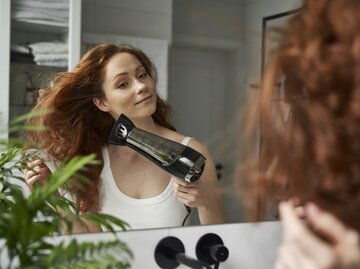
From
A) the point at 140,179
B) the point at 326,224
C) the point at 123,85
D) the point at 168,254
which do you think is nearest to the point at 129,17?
the point at 123,85

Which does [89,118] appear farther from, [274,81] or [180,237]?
[274,81]

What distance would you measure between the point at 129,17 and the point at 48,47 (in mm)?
208

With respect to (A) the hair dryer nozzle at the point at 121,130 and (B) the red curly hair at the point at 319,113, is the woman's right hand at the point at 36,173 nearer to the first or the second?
(A) the hair dryer nozzle at the point at 121,130

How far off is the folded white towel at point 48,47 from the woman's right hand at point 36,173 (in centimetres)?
25

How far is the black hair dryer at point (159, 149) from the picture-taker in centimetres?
105

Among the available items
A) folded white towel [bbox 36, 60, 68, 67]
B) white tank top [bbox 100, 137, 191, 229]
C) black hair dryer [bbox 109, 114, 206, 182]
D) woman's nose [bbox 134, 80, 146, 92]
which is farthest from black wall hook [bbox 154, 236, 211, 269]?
folded white towel [bbox 36, 60, 68, 67]

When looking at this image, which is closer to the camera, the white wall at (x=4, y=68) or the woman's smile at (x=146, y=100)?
the white wall at (x=4, y=68)

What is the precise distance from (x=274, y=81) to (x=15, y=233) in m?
0.45

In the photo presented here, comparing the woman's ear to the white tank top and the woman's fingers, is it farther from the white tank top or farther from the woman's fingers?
the woman's fingers

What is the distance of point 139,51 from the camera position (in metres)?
1.05

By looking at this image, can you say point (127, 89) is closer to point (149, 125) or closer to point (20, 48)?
point (149, 125)

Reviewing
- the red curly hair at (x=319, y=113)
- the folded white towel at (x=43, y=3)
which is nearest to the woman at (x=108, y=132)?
the folded white towel at (x=43, y=3)

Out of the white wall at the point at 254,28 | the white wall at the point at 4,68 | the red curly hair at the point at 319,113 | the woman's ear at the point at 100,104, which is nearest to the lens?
→ the red curly hair at the point at 319,113

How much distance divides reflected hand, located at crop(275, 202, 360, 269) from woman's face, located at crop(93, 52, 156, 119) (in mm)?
540
